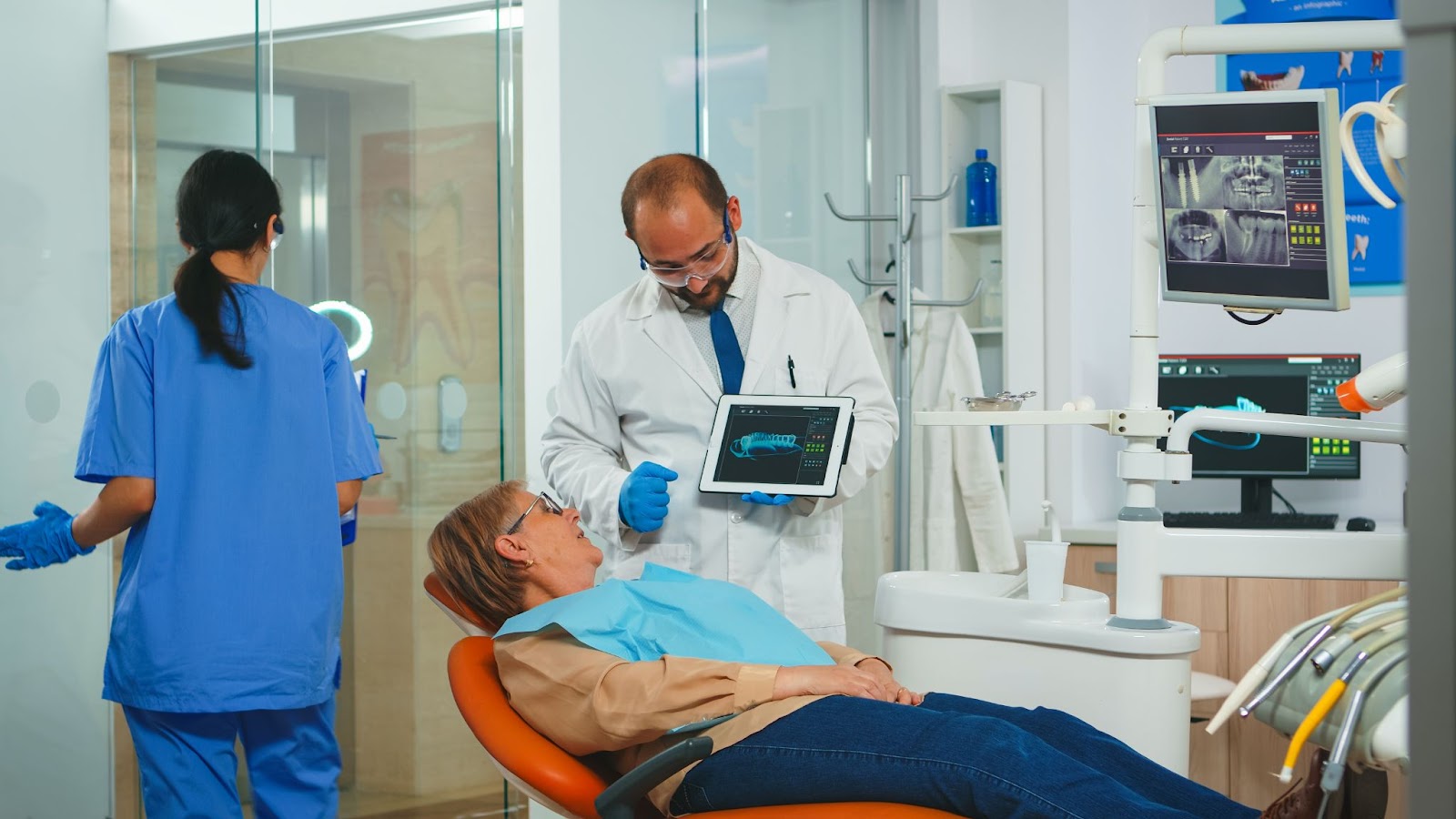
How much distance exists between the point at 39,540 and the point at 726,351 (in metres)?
1.20

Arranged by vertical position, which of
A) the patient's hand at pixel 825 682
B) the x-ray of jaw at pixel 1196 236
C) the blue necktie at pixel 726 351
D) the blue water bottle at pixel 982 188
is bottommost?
the patient's hand at pixel 825 682

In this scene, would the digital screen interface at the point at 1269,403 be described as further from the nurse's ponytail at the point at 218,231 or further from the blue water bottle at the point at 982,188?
the nurse's ponytail at the point at 218,231

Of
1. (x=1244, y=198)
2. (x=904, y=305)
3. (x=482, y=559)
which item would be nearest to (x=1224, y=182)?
(x=1244, y=198)

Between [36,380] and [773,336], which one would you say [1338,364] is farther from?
[36,380]

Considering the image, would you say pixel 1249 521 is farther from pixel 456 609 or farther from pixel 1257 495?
pixel 456 609

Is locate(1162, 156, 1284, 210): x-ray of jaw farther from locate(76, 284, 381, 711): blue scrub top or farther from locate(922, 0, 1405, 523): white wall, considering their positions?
locate(922, 0, 1405, 523): white wall

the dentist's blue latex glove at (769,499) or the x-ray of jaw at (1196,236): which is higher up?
the x-ray of jaw at (1196,236)

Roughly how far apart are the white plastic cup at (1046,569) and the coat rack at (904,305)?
180 centimetres

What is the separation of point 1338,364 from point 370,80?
8.91ft

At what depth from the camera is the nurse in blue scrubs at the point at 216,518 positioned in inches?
83.2

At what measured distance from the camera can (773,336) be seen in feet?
8.17

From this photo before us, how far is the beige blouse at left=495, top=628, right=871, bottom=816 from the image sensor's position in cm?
167

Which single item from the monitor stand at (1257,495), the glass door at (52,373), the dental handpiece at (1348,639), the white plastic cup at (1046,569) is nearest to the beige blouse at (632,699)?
the white plastic cup at (1046,569)

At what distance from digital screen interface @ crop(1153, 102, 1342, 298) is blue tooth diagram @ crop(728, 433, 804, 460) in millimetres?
710
